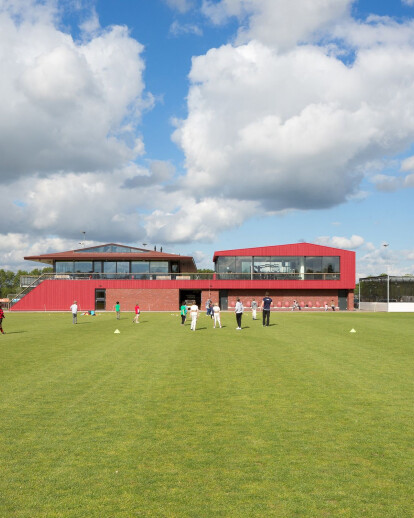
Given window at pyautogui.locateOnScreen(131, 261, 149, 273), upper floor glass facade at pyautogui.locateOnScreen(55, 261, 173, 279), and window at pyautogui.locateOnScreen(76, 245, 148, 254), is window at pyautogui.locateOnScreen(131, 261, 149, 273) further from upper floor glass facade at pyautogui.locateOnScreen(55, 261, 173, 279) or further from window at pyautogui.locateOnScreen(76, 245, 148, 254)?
window at pyautogui.locateOnScreen(76, 245, 148, 254)

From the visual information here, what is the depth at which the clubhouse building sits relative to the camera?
5934 cm

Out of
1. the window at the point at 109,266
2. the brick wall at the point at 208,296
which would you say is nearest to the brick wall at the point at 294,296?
the brick wall at the point at 208,296

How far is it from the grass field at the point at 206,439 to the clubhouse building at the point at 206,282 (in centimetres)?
4574

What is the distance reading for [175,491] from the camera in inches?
205

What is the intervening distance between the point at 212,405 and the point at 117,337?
46.5ft

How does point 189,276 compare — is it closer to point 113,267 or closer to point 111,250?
point 113,267

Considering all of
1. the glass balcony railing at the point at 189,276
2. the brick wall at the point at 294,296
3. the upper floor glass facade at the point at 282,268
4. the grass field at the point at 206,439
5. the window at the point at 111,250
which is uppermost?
the window at the point at 111,250

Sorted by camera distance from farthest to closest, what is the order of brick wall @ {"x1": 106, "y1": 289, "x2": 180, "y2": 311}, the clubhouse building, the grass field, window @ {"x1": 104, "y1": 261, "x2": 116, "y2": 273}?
window @ {"x1": 104, "y1": 261, "x2": 116, "y2": 273}, the clubhouse building, brick wall @ {"x1": 106, "y1": 289, "x2": 180, "y2": 311}, the grass field

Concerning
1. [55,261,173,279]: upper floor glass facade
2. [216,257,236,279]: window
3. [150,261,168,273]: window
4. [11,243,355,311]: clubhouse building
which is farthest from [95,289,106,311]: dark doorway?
[216,257,236,279]: window

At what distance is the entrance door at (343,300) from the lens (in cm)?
6159

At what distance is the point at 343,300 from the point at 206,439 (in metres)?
57.8

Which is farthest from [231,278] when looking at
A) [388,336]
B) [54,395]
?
[54,395]

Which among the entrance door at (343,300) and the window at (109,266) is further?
the window at (109,266)

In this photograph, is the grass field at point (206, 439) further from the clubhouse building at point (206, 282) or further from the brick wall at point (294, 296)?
the brick wall at point (294, 296)
